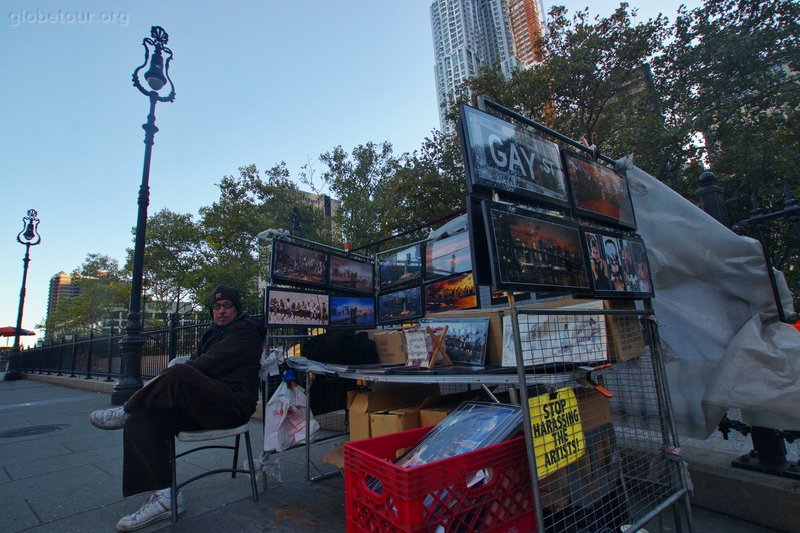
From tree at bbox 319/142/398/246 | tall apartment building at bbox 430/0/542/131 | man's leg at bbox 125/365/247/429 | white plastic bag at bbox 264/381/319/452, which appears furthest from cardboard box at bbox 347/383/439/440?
tall apartment building at bbox 430/0/542/131

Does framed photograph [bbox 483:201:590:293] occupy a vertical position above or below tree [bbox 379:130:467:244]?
below

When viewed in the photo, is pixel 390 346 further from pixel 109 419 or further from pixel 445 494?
pixel 445 494

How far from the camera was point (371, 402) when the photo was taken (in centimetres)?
328

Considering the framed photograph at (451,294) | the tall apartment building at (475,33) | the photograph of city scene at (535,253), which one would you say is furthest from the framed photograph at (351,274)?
the tall apartment building at (475,33)

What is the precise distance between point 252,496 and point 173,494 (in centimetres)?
65

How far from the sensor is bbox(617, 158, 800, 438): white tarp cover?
2379 mm

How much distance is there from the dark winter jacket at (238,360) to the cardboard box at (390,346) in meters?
1.38

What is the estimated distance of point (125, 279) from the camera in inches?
1649

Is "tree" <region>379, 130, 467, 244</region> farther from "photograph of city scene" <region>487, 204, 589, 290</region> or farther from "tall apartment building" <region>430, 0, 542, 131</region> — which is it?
"tall apartment building" <region>430, 0, 542, 131</region>

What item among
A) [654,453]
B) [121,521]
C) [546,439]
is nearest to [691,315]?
[654,453]

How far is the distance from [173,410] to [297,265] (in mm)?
2212

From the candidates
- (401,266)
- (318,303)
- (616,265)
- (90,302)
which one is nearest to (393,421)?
(616,265)

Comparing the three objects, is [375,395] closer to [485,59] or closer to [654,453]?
[654,453]

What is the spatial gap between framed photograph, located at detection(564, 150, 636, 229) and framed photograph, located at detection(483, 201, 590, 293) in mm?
374
